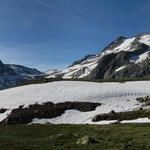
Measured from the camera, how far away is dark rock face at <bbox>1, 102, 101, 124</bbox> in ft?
181

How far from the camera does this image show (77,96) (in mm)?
66750

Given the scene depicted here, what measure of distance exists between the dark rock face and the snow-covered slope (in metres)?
2.01

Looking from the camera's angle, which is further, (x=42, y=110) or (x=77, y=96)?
(x=77, y=96)

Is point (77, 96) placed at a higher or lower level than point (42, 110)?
higher

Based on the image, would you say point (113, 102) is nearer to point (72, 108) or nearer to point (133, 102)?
A: point (133, 102)

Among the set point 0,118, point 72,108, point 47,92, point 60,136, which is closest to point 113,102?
point 72,108

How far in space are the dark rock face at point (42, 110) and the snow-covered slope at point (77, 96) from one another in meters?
2.01

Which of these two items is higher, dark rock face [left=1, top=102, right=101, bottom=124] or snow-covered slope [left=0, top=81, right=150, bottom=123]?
snow-covered slope [left=0, top=81, right=150, bottom=123]

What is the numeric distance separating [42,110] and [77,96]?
14.2m

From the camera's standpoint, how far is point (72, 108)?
5909 centimetres

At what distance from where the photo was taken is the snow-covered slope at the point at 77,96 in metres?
55.9

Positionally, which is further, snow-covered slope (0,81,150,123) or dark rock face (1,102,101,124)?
snow-covered slope (0,81,150,123)

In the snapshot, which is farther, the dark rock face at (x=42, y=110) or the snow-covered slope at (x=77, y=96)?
the snow-covered slope at (x=77, y=96)

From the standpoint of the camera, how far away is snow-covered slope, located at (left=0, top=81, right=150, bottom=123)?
55.9m
